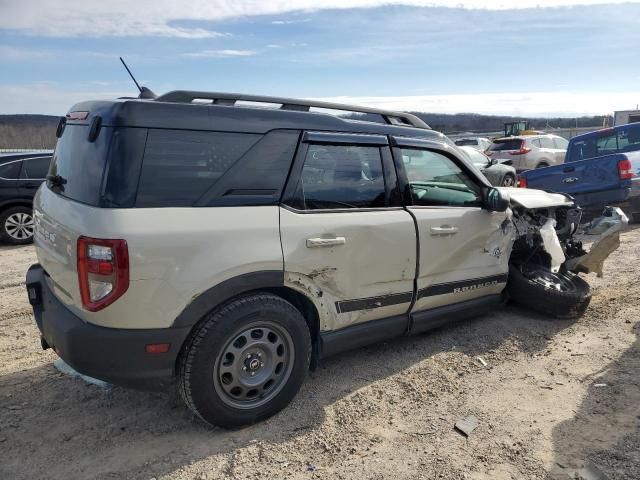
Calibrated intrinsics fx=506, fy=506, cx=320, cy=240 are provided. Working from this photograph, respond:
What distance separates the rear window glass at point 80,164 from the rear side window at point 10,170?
654cm

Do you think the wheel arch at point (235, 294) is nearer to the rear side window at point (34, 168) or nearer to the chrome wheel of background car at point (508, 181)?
the rear side window at point (34, 168)

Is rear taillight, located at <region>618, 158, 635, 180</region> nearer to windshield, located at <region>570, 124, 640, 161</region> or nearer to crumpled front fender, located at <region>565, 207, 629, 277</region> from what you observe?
crumpled front fender, located at <region>565, 207, 629, 277</region>

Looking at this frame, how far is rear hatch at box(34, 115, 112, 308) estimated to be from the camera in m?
2.65

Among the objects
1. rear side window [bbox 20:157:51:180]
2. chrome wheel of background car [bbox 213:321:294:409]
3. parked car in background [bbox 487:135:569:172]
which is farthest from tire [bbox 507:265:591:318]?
parked car in background [bbox 487:135:569:172]

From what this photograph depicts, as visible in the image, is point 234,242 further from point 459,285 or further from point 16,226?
point 16,226

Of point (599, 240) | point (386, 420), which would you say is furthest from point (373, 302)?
point (599, 240)

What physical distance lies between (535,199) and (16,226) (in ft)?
27.0

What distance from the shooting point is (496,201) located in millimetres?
4066

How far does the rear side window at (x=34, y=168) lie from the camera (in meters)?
8.91

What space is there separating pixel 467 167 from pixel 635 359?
195 centimetres

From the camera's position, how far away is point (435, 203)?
387 centimetres

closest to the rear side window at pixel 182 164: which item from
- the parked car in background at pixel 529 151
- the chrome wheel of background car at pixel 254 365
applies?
the chrome wheel of background car at pixel 254 365

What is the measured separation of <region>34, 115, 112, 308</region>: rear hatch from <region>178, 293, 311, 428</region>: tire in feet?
2.32

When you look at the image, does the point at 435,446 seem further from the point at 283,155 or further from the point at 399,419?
the point at 283,155
